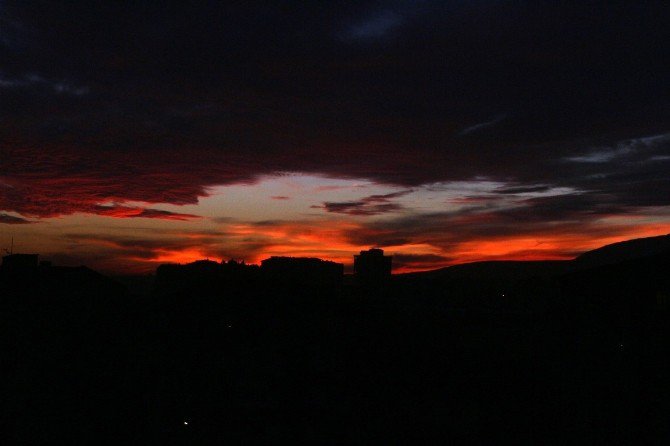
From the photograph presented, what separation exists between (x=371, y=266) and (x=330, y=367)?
151 ft

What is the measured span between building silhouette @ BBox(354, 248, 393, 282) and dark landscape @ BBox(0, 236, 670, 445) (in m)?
37.1

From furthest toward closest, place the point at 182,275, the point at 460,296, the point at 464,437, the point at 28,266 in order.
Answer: the point at 182,275
the point at 460,296
the point at 28,266
the point at 464,437

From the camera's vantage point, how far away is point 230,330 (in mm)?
32438

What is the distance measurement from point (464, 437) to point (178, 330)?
16.5 metres

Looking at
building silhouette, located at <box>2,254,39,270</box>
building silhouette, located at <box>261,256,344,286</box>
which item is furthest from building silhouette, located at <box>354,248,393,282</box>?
building silhouette, located at <box>2,254,39,270</box>

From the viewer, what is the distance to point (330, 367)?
30.4 metres

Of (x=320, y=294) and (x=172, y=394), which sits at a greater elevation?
(x=320, y=294)

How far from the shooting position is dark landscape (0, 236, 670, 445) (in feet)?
85.3

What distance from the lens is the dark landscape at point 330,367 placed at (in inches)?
1024

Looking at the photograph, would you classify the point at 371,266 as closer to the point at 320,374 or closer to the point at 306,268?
the point at 306,268

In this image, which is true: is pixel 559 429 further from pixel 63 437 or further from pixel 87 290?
pixel 87 290

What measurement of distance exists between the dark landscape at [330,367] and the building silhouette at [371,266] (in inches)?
1461

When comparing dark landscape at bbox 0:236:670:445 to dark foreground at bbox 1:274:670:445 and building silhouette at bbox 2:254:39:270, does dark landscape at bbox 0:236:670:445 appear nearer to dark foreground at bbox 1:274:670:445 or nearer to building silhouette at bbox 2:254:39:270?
dark foreground at bbox 1:274:670:445

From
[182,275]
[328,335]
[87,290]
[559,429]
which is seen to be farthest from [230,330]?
[182,275]
